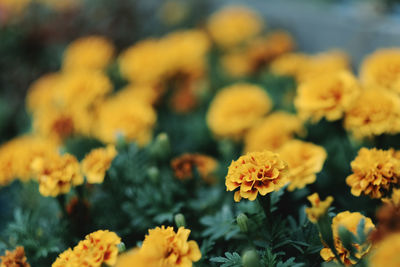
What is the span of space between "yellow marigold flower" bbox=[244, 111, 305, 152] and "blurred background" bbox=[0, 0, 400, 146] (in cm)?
111

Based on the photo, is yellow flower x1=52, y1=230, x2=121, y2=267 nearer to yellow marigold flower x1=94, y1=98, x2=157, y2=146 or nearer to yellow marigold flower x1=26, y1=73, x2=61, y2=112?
yellow marigold flower x1=94, y1=98, x2=157, y2=146

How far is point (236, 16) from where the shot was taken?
301 centimetres

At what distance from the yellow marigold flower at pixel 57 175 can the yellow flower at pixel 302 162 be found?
2.34 feet

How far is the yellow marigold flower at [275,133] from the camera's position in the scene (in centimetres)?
171

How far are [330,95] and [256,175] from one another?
20.2 inches

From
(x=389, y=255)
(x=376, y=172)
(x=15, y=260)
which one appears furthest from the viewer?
(x=15, y=260)

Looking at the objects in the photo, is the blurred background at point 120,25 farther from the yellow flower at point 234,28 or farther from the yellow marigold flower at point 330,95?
the yellow marigold flower at point 330,95

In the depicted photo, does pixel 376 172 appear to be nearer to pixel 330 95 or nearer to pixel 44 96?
pixel 330 95

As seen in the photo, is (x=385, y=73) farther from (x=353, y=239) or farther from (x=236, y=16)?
(x=236, y=16)

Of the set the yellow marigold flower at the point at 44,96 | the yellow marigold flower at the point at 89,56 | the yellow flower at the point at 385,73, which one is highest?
the yellow marigold flower at the point at 89,56

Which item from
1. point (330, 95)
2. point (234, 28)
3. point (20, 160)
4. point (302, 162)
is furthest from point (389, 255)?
point (234, 28)

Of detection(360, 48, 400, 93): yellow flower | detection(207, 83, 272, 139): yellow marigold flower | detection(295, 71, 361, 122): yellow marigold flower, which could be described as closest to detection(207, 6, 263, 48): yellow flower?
detection(207, 83, 272, 139): yellow marigold flower

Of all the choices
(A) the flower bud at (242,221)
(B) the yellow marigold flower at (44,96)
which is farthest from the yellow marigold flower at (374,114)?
(B) the yellow marigold flower at (44,96)

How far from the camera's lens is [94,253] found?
3.28 ft
